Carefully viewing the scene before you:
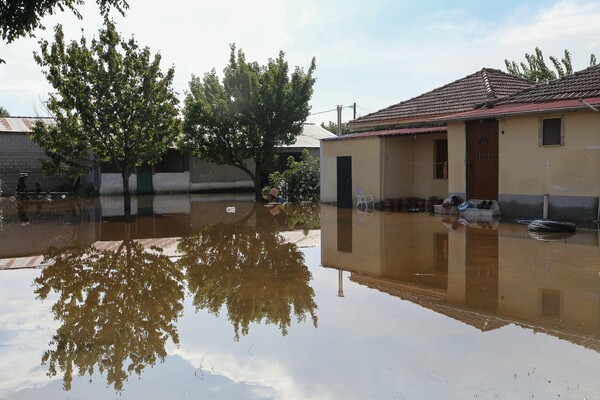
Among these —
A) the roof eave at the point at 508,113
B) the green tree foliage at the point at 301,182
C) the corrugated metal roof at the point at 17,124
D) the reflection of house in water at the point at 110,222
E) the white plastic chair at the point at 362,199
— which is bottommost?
the reflection of house in water at the point at 110,222

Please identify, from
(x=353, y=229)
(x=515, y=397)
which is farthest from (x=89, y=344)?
(x=353, y=229)

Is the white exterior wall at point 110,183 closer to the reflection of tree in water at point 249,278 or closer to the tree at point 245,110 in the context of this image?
the tree at point 245,110

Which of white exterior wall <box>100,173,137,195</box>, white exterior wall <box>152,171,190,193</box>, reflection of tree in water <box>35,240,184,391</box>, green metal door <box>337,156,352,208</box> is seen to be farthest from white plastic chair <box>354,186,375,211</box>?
white exterior wall <box>100,173,137,195</box>

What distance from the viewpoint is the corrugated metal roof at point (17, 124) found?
109 ft

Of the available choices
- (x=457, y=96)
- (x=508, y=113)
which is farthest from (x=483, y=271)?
(x=457, y=96)

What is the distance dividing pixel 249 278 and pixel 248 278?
0.6 inches

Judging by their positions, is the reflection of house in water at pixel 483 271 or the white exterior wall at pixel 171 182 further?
the white exterior wall at pixel 171 182

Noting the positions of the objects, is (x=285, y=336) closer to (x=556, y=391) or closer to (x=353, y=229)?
(x=556, y=391)

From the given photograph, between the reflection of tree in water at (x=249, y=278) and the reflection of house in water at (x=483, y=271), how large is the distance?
1.09 metres

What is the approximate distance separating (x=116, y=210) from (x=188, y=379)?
63.0ft

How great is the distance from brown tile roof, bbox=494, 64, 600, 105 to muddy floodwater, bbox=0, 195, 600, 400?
15.2 feet

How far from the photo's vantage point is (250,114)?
27.3 meters

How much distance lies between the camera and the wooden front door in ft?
58.9

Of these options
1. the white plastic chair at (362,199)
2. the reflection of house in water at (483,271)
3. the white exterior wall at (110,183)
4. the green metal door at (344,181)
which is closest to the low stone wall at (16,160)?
Answer: the white exterior wall at (110,183)
